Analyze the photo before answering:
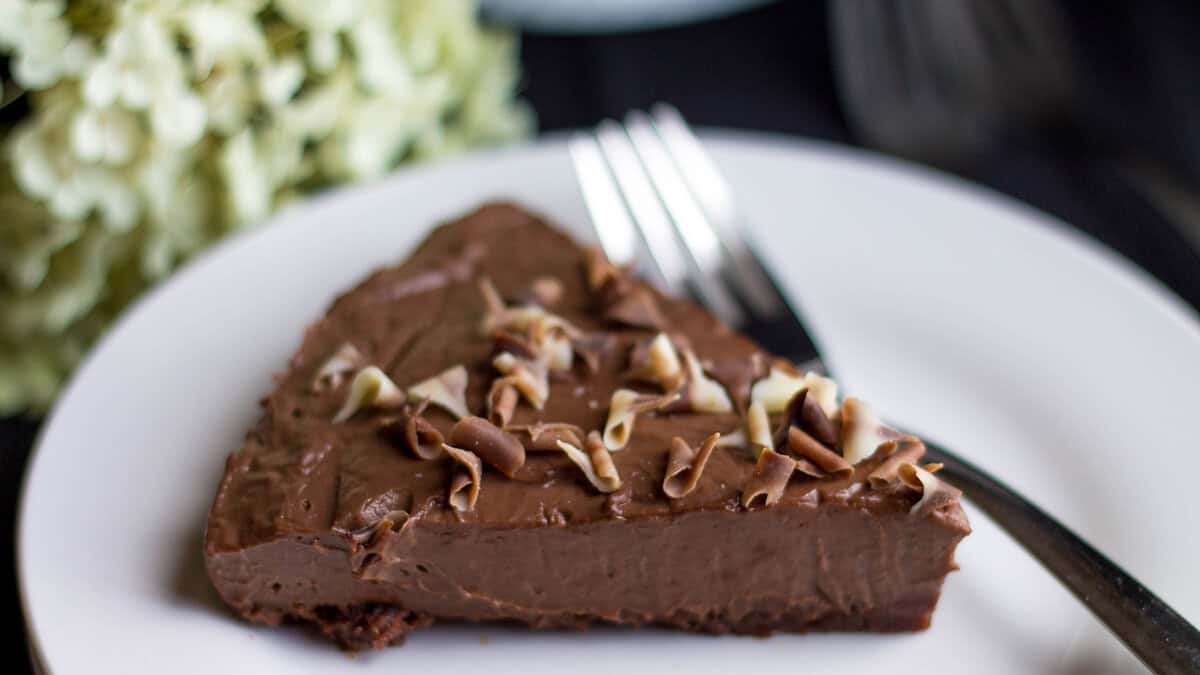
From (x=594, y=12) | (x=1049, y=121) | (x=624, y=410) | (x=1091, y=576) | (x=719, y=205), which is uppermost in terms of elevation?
(x=594, y=12)

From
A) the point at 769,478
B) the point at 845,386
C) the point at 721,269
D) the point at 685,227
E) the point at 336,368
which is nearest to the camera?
the point at 769,478

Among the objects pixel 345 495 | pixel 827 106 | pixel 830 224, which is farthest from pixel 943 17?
pixel 345 495

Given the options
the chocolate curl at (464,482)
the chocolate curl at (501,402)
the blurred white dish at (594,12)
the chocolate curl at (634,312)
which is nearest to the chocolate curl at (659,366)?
the chocolate curl at (634,312)

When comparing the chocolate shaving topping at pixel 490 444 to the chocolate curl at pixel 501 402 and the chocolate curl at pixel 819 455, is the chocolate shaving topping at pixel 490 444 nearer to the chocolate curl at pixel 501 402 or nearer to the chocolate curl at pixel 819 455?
the chocolate curl at pixel 501 402

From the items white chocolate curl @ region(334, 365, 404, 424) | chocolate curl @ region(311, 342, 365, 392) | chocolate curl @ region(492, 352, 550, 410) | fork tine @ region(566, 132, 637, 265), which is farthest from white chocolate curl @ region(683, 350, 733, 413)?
fork tine @ region(566, 132, 637, 265)

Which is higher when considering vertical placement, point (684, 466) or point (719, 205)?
point (719, 205)

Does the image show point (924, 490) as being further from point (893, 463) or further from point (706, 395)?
point (706, 395)

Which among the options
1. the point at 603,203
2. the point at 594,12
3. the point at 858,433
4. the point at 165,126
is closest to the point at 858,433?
the point at 858,433
